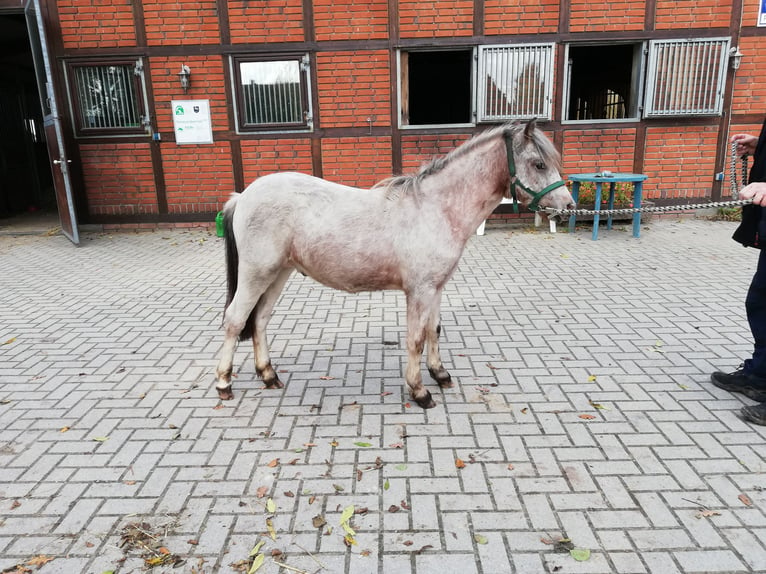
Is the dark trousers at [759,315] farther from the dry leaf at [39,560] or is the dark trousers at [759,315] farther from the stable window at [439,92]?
the stable window at [439,92]

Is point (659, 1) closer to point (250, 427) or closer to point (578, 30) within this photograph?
point (578, 30)

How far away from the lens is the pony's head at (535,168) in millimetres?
3250

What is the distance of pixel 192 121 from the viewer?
9570 millimetres

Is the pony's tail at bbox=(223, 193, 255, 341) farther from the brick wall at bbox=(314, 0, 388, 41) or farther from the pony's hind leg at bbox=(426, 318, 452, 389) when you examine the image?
the brick wall at bbox=(314, 0, 388, 41)

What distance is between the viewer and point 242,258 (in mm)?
3578

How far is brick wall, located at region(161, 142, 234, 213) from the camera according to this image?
9711 mm

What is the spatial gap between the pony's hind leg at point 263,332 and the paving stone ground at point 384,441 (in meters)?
0.12

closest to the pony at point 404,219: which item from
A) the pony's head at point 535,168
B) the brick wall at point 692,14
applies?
the pony's head at point 535,168

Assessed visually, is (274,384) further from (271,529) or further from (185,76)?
(185,76)

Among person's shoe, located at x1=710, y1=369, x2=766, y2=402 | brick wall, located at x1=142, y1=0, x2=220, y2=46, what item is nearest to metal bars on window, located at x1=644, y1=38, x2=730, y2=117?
person's shoe, located at x1=710, y1=369, x2=766, y2=402

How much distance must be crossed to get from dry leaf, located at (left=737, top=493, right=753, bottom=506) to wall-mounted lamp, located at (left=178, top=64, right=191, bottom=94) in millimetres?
9822

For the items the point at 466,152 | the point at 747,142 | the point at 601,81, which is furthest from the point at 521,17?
the point at 601,81

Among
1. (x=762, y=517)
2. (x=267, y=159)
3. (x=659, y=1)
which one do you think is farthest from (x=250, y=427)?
(x=659, y=1)

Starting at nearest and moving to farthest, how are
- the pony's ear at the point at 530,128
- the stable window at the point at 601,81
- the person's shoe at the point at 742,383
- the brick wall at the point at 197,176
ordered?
the pony's ear at the point at 530,128 → the person's shoe at the point at 742,383 → the brick wall at the point at 197,176 → the stable window at the point at 601,81
